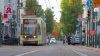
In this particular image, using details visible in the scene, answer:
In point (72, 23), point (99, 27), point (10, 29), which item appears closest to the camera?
point (99, 27)

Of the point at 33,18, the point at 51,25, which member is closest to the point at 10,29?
the point at 33,18

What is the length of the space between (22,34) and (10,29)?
4211 cm

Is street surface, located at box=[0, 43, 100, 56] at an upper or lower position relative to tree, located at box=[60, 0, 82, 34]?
lower

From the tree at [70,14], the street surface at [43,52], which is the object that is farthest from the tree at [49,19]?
the street surface at [43,52]

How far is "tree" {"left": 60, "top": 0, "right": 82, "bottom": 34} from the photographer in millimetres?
105062

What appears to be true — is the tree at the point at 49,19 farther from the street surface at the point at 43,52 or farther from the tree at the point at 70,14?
the street surface at the point at 43,52

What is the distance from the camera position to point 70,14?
106062 millimetres

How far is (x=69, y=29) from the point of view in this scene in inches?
4311

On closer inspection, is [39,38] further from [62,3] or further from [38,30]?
[62,3]

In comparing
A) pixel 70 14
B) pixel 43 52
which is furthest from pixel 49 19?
pixel 43 52

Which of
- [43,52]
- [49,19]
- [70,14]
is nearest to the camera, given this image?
[43,52]

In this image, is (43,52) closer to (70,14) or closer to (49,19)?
(70,14)

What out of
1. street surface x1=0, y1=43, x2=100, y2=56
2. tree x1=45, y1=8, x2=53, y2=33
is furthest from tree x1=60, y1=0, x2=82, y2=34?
street surface x1=0, y1=43, x2=100, y2=56

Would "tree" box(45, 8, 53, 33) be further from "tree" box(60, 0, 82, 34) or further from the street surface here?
the street surface
